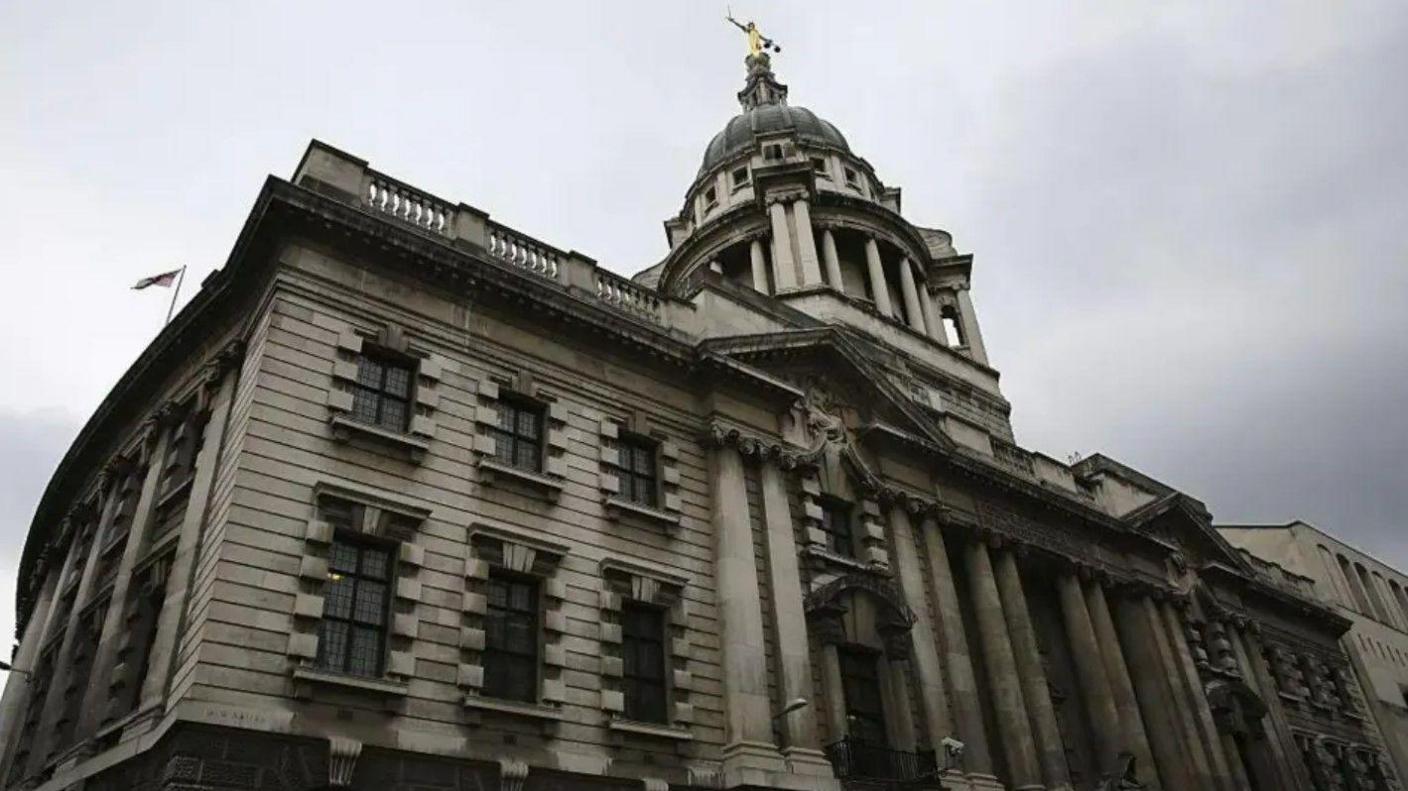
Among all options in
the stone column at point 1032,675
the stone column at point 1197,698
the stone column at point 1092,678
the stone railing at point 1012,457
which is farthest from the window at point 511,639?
the stone column at point 1197,698

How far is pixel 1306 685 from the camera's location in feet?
127

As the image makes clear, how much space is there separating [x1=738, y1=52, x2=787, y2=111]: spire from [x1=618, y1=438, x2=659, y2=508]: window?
3476 cm

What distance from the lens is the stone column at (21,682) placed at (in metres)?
22.8

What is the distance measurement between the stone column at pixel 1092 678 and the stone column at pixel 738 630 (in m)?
12.7

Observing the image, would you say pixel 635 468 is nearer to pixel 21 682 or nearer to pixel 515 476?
pixel 515 476

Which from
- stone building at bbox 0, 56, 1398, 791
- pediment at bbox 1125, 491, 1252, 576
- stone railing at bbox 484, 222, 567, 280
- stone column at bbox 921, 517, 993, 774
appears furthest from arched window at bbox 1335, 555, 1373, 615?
stone railing at bbox 484, 222, 567, 280

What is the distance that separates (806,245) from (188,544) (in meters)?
26.0

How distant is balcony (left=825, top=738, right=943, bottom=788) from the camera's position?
20156 mm

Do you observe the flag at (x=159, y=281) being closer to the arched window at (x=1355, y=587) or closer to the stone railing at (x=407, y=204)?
the stone railing at (x=407, y=204)

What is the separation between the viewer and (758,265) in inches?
1581

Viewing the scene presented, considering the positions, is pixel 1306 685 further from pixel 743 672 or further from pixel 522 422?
pixel 522 422

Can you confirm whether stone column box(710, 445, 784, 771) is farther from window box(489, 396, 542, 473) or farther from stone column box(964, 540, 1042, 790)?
stone column box(964, 540, 1042, 790)

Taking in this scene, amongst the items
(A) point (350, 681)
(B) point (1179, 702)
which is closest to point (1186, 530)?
(B) point (1179, 702)

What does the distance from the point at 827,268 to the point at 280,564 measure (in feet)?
87.6
